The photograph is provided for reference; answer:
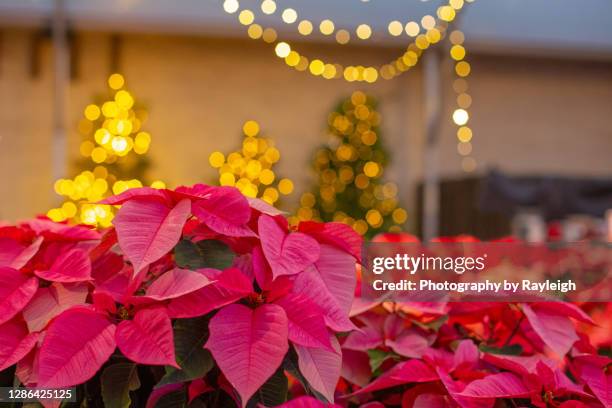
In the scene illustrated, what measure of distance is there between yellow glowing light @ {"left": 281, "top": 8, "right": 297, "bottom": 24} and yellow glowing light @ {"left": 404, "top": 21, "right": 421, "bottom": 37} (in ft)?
2.73

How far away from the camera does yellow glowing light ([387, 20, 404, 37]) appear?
604cm

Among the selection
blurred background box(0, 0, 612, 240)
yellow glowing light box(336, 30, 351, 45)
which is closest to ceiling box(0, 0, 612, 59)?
blurred background box(0, 0, 612, 240)

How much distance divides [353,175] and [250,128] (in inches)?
41.0

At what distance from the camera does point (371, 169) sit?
6.33m

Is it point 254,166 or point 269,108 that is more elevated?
point 269,108

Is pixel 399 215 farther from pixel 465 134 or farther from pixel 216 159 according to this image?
pixel 216 159

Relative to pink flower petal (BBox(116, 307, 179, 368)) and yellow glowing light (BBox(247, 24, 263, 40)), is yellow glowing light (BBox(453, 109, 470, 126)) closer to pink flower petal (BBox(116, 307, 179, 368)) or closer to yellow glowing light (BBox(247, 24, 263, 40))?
yellow glowing light (BBox(247, 24, 263, 40))

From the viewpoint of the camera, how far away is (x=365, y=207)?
626cm

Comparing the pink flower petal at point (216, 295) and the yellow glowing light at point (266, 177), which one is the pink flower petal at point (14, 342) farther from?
the yellow glowing light at point (266, 177)

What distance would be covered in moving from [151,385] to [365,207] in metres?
5.68

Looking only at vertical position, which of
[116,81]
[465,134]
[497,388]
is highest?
[116,81]

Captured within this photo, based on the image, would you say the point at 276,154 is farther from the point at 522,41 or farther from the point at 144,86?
the point at 522,41

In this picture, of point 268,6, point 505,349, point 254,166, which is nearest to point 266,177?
point 254,166

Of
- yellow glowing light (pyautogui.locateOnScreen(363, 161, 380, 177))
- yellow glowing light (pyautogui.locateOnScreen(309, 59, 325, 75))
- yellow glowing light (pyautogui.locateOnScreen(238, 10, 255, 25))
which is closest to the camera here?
yellow glowing light (pyautogui.locateOnScreen(238, 10, 255, 25))
